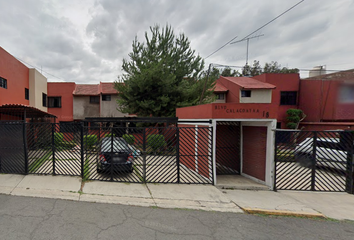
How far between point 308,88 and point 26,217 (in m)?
22.2

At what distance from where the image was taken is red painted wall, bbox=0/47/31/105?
1065 cm

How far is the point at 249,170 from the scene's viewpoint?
Result: 6473mm

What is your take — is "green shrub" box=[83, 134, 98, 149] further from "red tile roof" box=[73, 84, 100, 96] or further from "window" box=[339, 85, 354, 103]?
"red tile roof" box=[73, 84, 100, 96]

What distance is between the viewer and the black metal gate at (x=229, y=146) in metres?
6.91

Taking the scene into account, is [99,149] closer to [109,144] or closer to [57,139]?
[109,144]

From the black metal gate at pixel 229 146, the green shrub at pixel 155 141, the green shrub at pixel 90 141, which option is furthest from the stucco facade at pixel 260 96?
the green shrub at pixel 90 141

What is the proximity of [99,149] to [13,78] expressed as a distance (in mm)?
11501

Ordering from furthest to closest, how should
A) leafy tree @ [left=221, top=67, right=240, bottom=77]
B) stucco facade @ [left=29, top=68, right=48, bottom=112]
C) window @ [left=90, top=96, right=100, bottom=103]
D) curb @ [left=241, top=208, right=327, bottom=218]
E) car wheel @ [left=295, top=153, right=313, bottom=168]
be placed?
leafy tree @ [left=221, top=67, right=240, bottom=77]
window @ [left=90, top=96, right=100, bottom=103]
stucco facade @ [left=29, top=68, right=48, bottom=112]
car wheel @ [left=295, top=153, right=313, bottom=168]
curb @ [left=241, top=208, right=327, bottom=218]

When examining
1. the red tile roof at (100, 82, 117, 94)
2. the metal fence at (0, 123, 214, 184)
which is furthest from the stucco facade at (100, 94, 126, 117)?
the metal fence at (0, 123, 214, 184)

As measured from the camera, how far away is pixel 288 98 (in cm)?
1811

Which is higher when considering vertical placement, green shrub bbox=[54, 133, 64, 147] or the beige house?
the beige house

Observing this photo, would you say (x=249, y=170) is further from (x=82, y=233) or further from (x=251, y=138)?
(x=82, y=233)

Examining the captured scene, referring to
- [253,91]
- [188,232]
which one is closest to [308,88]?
[253,91]

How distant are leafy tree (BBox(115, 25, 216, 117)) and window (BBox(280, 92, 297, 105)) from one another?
9.48 metres
